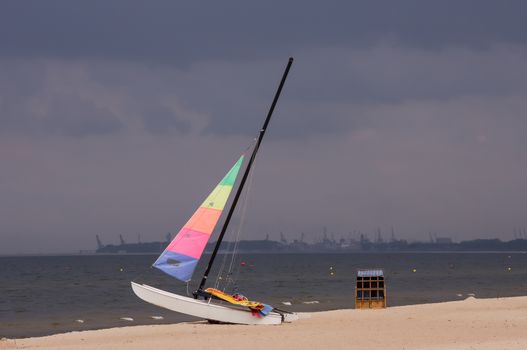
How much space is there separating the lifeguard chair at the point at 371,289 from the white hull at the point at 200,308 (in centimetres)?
985

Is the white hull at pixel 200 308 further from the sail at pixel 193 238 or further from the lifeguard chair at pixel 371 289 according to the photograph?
the lifeguard chair at pixel 371 289

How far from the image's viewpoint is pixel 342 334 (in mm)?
33469

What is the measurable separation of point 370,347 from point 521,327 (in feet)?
28.0

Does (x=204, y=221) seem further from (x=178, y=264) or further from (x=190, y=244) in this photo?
(x=178, y=264)

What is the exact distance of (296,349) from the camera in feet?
96.4

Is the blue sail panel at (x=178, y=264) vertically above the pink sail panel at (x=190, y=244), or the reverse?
the pink sail panel at (x=190, y=244)

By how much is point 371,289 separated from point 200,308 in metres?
12.5

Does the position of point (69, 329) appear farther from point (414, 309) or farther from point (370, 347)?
point (370, 347)

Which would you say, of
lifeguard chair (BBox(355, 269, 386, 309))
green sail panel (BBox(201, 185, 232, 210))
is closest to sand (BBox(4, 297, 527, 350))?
lifeguard chair (BBox(355, 269, 386, 309))

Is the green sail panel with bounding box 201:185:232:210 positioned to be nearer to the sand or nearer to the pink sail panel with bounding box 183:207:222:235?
the pink sail panel with bounding box 183:207:222:235

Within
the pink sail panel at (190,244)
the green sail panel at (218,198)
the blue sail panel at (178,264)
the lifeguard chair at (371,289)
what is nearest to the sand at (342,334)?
the blue sail panel at (178,264)

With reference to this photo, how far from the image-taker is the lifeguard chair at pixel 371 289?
46.2 m

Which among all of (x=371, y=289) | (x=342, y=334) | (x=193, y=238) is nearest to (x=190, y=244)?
(x=193, y=238)

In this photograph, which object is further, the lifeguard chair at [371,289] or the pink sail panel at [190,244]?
the lifeguard chair at [371,289]
